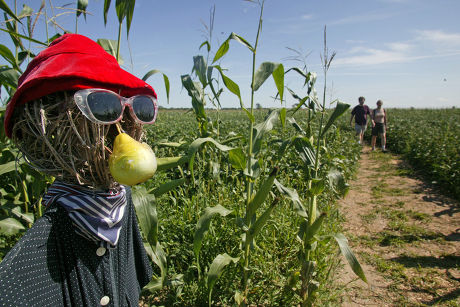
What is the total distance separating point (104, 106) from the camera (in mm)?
891

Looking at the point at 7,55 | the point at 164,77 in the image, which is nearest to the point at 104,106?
the point at 164,77

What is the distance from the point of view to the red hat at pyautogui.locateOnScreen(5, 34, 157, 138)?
2.66 feet

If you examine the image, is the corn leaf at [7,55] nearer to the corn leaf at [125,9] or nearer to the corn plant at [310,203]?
the corn leaf at [125,9]

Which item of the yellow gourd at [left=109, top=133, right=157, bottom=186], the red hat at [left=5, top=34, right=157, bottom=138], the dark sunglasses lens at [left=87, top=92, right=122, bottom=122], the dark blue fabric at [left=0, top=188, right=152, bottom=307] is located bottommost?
the dark blue fabric at [left=0, top=188, right=152, bottom=307]

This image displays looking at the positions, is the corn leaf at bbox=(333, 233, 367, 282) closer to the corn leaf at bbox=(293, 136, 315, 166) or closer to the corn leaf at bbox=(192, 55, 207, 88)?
the corn leaf at bbox=(293, 136, 315, 166)

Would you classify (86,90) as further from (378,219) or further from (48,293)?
(378,219)

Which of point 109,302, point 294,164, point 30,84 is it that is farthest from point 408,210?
point 30,84

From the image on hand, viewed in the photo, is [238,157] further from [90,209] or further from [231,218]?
[90,209]

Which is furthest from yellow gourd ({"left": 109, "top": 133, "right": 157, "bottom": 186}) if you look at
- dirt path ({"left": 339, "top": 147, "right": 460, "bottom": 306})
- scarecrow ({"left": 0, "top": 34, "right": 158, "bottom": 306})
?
dirt path ({"left": 339, "top": 147, "right": 460, "bottom": 306})

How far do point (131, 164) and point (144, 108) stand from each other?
1.08 feet

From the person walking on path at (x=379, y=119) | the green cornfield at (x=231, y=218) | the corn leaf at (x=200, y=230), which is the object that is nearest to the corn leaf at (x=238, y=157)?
the green cornfield at (x=231, y=218)

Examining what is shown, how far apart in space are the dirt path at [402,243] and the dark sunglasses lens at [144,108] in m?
2.37

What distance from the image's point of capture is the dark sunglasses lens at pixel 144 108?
40.1 inches

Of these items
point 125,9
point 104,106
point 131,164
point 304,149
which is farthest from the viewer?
point 304,149
